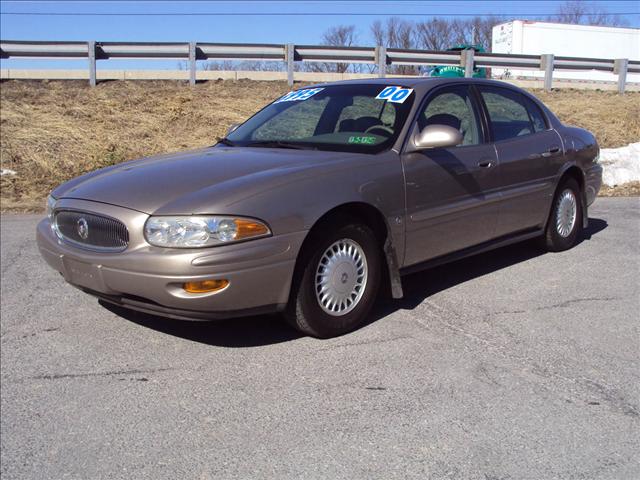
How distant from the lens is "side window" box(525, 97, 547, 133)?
6.02 m

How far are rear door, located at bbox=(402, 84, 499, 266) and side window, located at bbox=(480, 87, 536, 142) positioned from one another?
0.20 meters

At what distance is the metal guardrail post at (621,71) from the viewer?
63.2 feet

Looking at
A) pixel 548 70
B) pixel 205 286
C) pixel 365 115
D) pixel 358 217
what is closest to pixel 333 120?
pixel 365 115

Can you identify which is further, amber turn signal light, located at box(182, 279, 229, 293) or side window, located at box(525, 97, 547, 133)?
side window, located at box(525, 97, 547, 133)

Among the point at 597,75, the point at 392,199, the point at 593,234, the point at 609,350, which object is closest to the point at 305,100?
the point at 392,199

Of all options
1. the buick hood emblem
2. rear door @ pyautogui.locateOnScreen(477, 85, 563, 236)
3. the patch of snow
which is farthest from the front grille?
the patch of snow

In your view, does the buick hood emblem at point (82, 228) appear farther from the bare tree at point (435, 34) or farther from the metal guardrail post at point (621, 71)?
the bare tree at point (435, 34)

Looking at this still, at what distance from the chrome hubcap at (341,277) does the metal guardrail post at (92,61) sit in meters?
12.6

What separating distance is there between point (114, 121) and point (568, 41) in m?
23.0

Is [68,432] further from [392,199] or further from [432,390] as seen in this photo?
[392,199]

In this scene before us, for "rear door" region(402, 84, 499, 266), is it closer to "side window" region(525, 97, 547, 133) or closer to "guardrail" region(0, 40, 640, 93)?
"side window" region(525, 97, 547, 133)

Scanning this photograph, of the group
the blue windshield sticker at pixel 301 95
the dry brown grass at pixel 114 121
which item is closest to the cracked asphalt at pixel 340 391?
the blue windshield sticker at pixel 301 95

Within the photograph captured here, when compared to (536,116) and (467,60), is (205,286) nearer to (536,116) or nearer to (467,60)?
(536,116)

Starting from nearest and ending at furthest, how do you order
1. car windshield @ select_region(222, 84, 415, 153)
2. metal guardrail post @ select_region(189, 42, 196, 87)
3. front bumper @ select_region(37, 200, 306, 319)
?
front bumper @ select_region(37, 200, 306, 319)
car windshield @ select_region(222, 84, 415, 153)
metal guardrail post @ select_region(189, 42, 196, 87)
